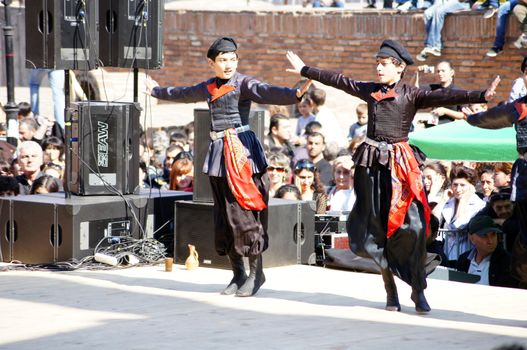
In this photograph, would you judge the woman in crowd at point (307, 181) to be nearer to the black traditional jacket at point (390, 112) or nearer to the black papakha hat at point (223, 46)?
the black papakha hat at point (223, 46)

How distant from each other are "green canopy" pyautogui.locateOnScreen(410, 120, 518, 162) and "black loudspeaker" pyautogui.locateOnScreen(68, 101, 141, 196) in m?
2.76

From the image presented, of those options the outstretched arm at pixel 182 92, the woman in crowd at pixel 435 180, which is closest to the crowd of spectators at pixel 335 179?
the woman in crowd at pixel 435 180

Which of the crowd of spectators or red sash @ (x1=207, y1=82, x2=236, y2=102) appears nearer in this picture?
red sash @ (x1=207, y1=82, x2=236, y2=102)

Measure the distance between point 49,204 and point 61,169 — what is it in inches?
103

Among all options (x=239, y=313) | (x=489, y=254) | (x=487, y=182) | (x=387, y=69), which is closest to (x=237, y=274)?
(x=239, y=313)

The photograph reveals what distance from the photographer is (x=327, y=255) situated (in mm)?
10219

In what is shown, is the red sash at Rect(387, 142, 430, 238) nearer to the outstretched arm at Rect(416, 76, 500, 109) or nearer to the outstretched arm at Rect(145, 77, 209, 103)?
the outstretched arm at Rect(416, 76, 500, 109)

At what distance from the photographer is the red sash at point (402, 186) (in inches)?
307

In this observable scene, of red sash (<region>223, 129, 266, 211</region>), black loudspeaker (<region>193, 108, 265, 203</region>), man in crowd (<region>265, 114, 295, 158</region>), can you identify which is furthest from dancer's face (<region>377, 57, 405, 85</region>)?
man in crowd (<region>265, 114, 295, 158</region>)

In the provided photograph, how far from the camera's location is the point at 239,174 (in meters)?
8.53

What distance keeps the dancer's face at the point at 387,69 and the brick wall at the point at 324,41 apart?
10.5 m

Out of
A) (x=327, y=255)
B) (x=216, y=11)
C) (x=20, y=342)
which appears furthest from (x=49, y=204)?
(x=216, y=11)

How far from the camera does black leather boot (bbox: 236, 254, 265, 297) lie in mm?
8664

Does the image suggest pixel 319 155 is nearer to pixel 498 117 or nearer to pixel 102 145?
pixel 102 145
